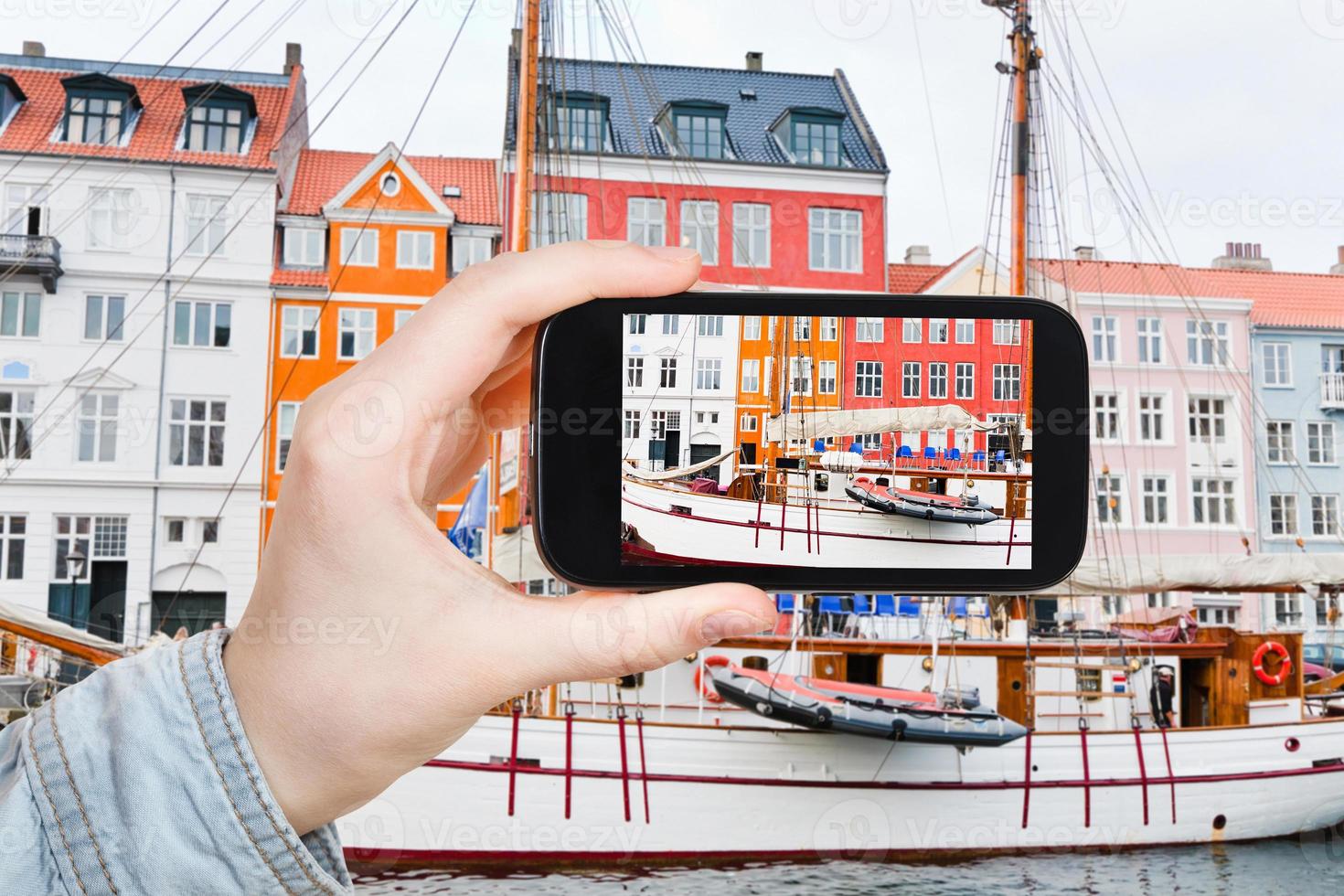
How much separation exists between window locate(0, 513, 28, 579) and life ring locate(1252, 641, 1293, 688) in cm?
1421

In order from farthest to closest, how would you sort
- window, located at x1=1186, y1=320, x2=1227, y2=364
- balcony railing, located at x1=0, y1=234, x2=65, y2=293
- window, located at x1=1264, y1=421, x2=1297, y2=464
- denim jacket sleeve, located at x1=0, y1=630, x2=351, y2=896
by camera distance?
window, located at x1=1264, y1=421, x2=1297, y2=464, window, located at x1=1186, y1=320, x2=1227, y2=364, balcony railing, located at x1=0, y1=234, x2=65, y2=293, denim jacket sleeve, located at x1=0, y1=630, x2=351, y2=896

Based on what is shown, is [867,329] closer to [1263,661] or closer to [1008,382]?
[1008,382]

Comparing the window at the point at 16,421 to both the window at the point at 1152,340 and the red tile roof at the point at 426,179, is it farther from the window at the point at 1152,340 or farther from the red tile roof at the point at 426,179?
the window at the point at 1152,340

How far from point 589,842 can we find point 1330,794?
6220 millimetres

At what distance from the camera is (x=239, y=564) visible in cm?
1509

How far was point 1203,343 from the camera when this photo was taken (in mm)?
18250

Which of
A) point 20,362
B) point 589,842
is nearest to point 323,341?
point 20,362

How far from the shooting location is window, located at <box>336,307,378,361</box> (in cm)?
1579

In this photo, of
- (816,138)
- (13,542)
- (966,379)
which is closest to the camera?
(966,379)

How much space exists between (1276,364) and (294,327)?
49.9 ft

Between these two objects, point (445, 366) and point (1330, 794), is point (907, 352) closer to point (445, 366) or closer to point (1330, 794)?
point (445, 366)

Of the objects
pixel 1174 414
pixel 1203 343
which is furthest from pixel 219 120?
pixel 1203 343

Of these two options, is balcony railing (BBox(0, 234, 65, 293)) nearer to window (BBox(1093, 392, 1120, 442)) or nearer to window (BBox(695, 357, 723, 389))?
window (BBox(1093, 392, 1120, 442))

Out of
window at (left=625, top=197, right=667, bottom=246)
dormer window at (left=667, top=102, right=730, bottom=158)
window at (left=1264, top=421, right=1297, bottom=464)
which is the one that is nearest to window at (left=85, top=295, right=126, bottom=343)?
window at (left=625, top=197, right=667, bottom=246)
